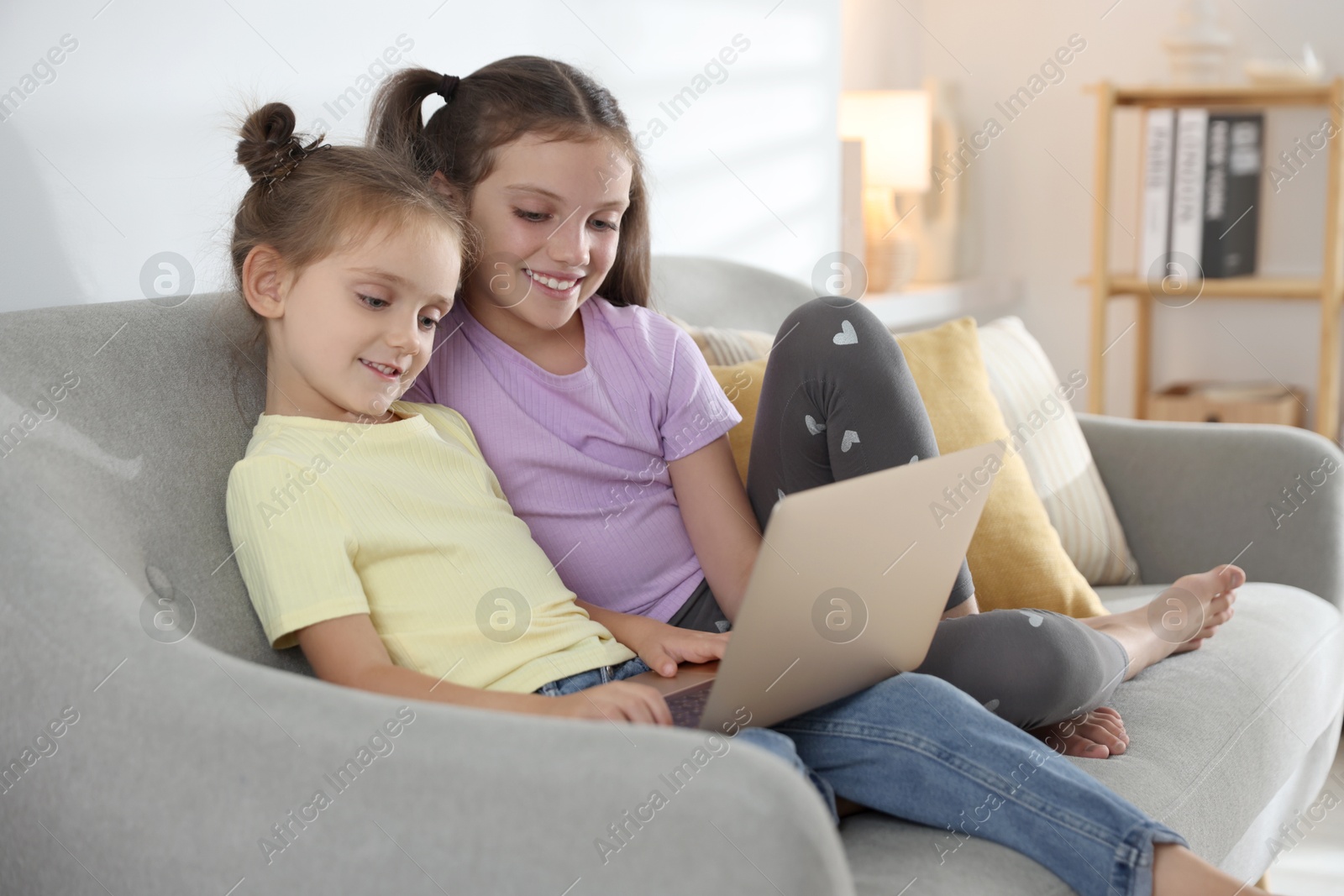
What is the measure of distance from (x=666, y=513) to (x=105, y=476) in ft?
1.69

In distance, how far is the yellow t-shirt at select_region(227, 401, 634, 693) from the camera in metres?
0.89

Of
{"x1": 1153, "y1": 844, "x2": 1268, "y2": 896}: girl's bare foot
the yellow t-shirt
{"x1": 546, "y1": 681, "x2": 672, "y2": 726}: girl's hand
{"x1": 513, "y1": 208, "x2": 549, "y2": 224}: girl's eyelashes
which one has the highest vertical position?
{"x1": 513, "y1": 208, "x2": 549, "y2": 224}: girl's eyelashes

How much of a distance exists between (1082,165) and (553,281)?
7.64 feet

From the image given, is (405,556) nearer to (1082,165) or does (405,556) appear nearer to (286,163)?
(286,163)

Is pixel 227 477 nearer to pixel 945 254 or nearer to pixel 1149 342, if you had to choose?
pixel 945 254

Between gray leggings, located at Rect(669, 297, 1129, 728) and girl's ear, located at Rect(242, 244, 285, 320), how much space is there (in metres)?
0.44

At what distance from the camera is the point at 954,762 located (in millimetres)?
878


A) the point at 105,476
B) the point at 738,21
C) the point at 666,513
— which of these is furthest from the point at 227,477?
the point at 738,21

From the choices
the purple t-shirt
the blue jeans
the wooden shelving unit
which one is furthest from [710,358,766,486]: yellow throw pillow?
the wooden shelving unit

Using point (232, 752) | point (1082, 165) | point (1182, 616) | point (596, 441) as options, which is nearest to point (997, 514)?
point (1182, 616)

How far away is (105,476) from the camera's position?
0.89 meters

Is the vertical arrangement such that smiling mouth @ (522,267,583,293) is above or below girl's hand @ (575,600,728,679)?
above

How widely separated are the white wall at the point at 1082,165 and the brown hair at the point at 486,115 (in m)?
1.88

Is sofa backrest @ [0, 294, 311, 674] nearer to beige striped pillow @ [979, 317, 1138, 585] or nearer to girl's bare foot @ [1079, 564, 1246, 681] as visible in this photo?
girl's bare foot @ [1079, 564, 1246, 681]
